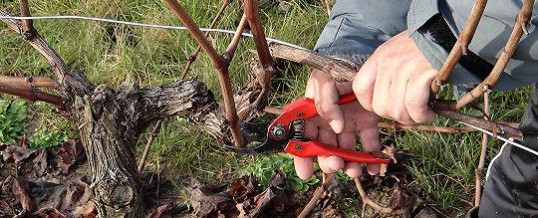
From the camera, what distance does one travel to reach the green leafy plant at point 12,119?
320 cm

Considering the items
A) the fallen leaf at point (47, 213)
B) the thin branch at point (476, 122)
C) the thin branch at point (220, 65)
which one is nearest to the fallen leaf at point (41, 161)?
the fallen leaf at point (47, 213)

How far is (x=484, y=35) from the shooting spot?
1.59 m

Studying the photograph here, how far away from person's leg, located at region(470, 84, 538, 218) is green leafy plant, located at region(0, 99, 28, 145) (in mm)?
1862

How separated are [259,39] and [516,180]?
0.80m

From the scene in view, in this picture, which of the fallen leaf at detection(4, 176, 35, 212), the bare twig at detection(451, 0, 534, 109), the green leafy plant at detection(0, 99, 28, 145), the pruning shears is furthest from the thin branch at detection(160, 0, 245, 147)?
the green leafy plant at detection(0, 99, 28, 145)

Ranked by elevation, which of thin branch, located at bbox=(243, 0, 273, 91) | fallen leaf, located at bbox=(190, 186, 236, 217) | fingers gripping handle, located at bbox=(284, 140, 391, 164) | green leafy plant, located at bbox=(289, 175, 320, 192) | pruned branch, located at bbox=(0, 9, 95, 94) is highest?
pruned branch, located at bbox=(0, 9, 95, 94)

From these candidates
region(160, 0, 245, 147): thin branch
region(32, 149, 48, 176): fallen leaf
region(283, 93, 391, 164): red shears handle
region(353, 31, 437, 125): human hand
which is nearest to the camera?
region(353, 31, 437, 125): human hand

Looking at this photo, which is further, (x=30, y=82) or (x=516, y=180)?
(x=30, y=82)

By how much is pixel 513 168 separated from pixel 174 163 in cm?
129

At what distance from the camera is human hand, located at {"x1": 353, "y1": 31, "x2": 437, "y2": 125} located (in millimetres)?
1498

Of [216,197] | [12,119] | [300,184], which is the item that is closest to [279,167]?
[300,184]

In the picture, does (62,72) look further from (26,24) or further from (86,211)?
(86,211)

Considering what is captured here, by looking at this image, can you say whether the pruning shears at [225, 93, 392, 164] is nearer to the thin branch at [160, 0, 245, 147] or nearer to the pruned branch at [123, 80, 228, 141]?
the thin branch at [160, 0, 245, 147]

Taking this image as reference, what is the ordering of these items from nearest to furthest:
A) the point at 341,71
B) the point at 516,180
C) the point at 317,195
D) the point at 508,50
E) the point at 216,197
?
the point at 508,50
the point at 341,71
the point at 516,180
the point at 317,195
the point at 216,197
